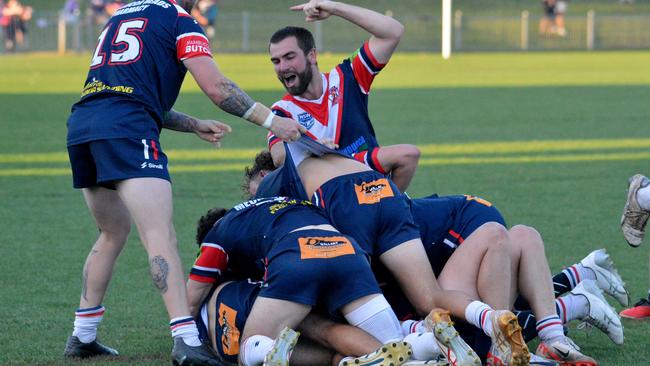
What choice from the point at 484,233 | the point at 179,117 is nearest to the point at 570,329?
the point at 484,233

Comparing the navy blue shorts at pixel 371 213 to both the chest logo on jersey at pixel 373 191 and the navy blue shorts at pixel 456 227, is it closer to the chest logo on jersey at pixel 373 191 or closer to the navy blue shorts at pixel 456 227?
the chest logo on jersey at pixel 373 191

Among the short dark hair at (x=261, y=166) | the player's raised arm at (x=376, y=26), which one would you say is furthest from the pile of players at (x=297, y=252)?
the short dark hair at (x=261, y=166)

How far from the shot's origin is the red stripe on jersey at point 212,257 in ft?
17.6

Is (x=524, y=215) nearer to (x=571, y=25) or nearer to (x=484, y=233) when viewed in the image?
(x=484, y=233)

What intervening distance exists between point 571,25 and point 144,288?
3430cm

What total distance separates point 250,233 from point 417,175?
20.8 ft

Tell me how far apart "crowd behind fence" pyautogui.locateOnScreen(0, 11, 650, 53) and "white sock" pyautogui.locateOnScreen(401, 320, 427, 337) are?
3224cm

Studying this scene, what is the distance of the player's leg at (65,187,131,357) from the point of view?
5539mm

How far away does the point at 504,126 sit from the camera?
15906mm

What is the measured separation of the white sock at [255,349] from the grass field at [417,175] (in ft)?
2.30

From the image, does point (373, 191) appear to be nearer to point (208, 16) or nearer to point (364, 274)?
point (364, 274)

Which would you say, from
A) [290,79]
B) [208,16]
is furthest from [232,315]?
[208,16]

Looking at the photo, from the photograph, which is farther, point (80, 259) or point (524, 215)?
point (524, 215)

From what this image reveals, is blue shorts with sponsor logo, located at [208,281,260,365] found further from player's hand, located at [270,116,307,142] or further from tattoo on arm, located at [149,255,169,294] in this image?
player's hand, located at [270,116,307,142]
